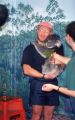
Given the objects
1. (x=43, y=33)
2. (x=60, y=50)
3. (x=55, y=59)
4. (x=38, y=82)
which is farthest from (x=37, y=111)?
(x=43, y=33)

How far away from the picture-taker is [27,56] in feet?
10.8

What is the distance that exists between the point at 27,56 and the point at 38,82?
287 mm

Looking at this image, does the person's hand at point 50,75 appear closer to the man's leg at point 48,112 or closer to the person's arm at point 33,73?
the person's arm at point 33,73

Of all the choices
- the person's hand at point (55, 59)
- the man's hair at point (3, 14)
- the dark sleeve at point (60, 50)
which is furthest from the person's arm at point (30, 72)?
the man's hair at point (3, 14)

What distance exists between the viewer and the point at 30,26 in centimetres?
333

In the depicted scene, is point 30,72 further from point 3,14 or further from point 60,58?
point 3,14

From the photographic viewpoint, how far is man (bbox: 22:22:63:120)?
3.27m

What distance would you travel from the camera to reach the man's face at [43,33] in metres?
3.28

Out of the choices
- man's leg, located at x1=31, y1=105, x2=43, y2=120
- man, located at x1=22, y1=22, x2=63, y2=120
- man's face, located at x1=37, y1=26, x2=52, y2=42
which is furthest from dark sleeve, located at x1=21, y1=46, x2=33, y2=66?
man's leg, located at x1=31, y1=105, x2=43, y2=120

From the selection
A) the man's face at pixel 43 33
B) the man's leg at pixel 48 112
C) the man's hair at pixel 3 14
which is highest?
the man's hair at pixel 3 14

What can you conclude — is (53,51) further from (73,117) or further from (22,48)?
(73,117)

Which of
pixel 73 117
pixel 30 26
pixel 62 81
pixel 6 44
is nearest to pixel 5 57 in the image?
pixel 6 44

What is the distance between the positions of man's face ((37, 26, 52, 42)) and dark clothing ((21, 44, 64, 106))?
123 millimetres

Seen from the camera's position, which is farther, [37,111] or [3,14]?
[37,111]
